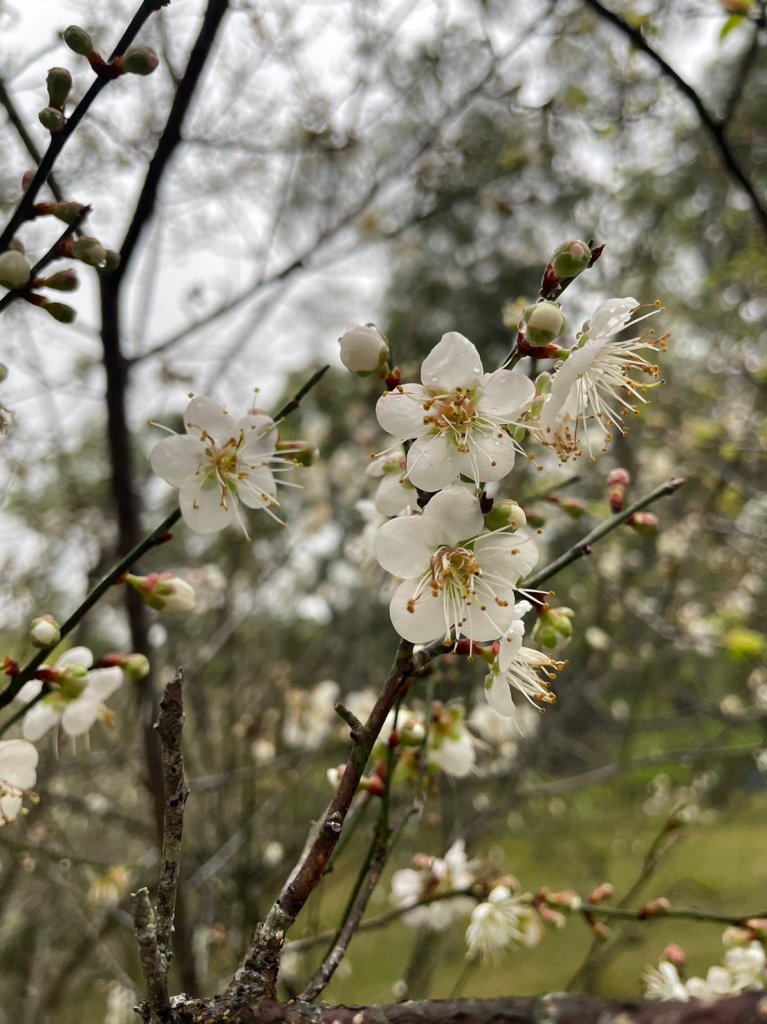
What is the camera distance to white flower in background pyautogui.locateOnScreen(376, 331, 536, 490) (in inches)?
27.3

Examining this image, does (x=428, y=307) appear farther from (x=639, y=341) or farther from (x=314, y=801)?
(x=639, y=341)

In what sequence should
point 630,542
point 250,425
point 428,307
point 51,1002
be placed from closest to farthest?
point 250,425 → point 51,1002 → point 630,542 → point 428,307

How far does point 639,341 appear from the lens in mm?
938

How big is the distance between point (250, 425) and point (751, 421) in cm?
391

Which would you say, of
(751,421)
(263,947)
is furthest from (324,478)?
(263,947)

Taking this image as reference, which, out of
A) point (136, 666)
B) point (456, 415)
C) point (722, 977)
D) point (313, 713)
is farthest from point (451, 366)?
point (313, 713)

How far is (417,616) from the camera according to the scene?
72 cm

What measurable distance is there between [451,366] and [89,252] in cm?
38

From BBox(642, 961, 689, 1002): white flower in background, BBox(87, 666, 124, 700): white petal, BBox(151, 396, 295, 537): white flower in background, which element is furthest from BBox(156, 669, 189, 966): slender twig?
BBox(642, 961, 689, 1002): white flower in background

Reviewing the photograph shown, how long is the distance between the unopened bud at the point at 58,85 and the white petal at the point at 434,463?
0.49 meters

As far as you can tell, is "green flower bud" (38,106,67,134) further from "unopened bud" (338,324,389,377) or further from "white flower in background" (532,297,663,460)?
"white flower in background" (532,297,663,460)

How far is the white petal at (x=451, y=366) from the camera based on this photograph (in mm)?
760

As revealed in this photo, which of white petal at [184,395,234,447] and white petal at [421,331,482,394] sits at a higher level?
white petal at [184,395,234,447]

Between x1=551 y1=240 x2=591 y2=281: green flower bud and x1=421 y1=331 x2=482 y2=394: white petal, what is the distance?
0.11 metres
